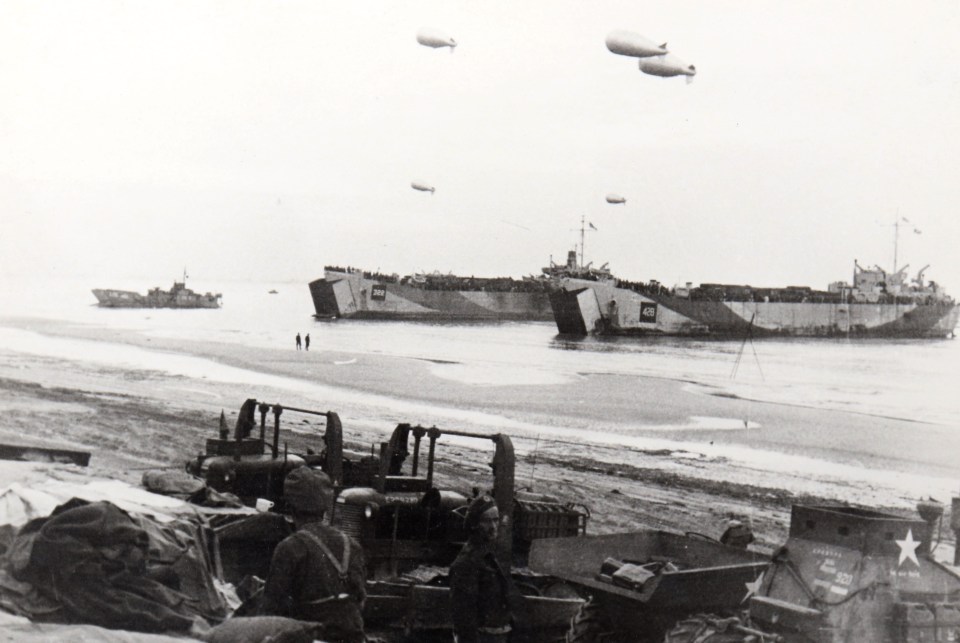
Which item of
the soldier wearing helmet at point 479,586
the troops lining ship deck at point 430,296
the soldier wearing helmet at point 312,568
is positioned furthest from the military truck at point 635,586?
the troops lining ship deck at point 430,296

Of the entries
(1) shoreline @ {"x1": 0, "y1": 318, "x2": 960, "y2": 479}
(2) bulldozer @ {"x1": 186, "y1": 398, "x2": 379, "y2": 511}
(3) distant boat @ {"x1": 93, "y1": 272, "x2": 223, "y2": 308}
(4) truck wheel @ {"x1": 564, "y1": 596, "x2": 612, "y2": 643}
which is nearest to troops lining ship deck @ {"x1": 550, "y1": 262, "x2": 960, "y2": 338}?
(1) shoreline @ {"x1": 0, "y1": 318, "x2": 960, "y2": 479}

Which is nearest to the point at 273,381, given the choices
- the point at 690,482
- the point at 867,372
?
the point at 690,482

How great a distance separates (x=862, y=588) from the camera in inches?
218

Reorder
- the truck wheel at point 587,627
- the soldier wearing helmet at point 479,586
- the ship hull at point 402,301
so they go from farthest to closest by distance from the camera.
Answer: the ship hull at point 402,301 → the truck wheel at point 587,627 → the soldier wearing helmet at point 479,586

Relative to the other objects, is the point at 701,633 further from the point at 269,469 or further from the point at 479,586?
→ the point at 269,469

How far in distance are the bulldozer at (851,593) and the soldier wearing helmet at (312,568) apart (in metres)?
2.46

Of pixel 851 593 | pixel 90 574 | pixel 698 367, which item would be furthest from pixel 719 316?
pixel 90 574

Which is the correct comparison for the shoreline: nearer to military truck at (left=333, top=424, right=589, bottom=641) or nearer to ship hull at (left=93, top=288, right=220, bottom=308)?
military truck at (left=333, top=424, right=589, bottom=641)

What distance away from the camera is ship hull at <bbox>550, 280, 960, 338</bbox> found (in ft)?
246

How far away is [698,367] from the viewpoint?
51.5 m

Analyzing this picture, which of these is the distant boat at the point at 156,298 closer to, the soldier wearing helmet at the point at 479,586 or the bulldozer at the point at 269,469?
the bulldozer at the point at 269,469

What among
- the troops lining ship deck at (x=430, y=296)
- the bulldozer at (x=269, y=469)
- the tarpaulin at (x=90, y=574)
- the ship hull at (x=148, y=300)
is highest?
the troops lining ship deck at (x=430, y=296)

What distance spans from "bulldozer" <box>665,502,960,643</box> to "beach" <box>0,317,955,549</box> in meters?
6.44

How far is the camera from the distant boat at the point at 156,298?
355 feet
